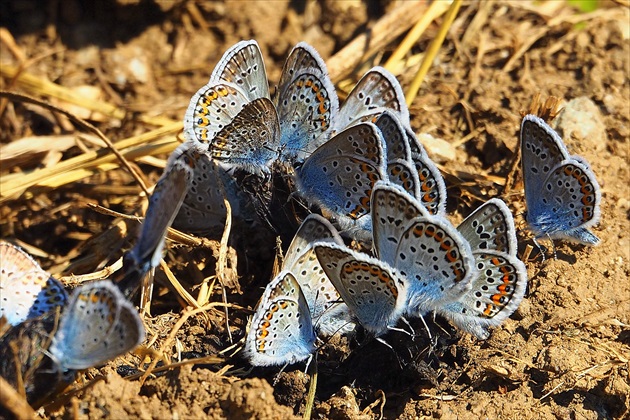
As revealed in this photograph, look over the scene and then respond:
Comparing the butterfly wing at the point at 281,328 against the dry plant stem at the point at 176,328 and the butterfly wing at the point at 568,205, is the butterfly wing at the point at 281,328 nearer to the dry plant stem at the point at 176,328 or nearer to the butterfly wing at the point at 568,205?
the dry plant stem at the point at 176,328

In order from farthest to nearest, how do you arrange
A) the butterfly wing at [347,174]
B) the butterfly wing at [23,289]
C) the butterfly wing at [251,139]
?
1. the butterfly wing at [251,139]
2. the butterfly wing at [347,174]
3. the butterfly wing at [23,289]

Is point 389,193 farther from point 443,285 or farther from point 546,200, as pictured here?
point 546,200

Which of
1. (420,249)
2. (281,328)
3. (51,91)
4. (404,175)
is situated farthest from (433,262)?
(51,91)

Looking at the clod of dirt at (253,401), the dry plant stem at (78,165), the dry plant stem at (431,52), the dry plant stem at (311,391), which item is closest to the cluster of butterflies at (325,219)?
the dry plant stem at (311,391)

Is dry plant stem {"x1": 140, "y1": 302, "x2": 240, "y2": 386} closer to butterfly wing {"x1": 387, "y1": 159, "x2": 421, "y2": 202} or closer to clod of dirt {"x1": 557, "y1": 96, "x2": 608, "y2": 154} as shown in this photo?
butterfly wing {"x1": 387, "y1": 159, "x2": 421, "y2": 202}

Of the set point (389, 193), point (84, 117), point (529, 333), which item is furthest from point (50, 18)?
point (529, 333)

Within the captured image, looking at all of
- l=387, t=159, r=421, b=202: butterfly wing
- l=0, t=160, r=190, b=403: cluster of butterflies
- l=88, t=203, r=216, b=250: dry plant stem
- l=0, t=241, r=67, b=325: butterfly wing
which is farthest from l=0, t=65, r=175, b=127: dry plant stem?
l=0, t=160, r=190, b=403: cluster of butterflies
